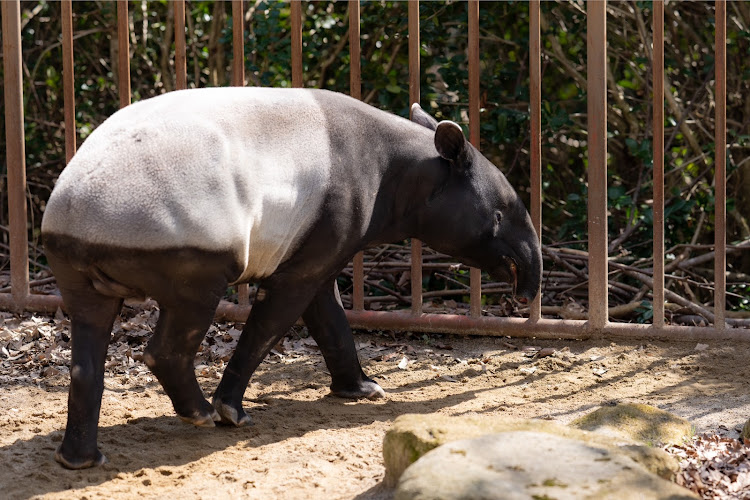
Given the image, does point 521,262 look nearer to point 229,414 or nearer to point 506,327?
point 506,327

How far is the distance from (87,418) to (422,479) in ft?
5.35

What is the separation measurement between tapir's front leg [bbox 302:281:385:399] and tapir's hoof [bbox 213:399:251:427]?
68 centimetres

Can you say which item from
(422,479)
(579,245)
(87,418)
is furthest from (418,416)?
(579,245)

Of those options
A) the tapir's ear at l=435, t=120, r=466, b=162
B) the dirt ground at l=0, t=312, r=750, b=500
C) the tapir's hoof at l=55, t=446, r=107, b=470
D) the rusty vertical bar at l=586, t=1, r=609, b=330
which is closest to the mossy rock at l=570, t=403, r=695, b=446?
the dirt ground at l=0, t=312, r=750, b=500

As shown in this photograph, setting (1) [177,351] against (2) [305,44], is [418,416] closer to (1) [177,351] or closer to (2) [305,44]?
(1) [177,351]

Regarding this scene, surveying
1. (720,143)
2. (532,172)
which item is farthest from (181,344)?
(720,143)

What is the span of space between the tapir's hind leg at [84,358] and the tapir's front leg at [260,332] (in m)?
0.69

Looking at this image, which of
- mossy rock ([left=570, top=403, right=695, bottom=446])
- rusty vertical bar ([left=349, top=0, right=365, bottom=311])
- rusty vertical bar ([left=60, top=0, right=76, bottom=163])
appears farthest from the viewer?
rusty vertical bar ([left=60, top=0, right=76, bottom=163])

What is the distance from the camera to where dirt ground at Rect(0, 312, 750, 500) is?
401 centimetres

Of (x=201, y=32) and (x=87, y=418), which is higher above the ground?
(x=201, y=32)

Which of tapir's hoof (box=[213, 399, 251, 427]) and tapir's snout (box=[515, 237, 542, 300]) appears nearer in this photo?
tapir's hoof (box=[213, 399, 251, 427])

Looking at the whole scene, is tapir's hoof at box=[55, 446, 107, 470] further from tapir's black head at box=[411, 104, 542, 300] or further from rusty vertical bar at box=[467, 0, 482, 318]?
rusty vertical bar at box=[467, 0, 482, 318]

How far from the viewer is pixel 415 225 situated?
502 centimetres

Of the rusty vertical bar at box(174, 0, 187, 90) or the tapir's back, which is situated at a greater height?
the rusty vertical bar at box(174, 0, 187, 90)
